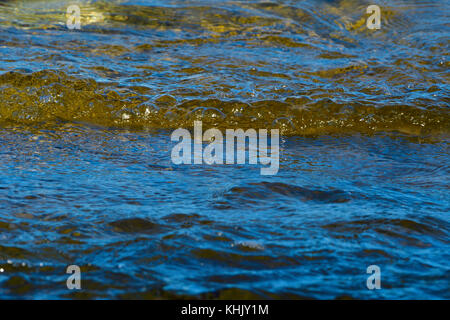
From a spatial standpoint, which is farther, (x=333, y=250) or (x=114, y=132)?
(x=114, y=132)

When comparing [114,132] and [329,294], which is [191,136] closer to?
[114,132]

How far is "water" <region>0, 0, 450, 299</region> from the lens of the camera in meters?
2.12

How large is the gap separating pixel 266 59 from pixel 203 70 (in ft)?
2.27

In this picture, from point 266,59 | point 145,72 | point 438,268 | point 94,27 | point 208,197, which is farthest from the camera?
point 94,27

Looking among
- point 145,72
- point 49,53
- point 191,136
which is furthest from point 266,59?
point 49,53

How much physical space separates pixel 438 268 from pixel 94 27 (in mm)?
5158

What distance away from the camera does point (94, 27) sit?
252 inches

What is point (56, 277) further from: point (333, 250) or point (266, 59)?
point (266, 59)

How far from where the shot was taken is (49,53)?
5352mm

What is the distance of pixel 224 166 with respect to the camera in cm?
340

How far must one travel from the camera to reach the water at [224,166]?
2125 mm
